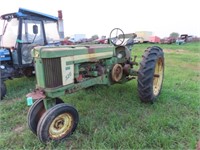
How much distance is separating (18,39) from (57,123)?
10.2 ft

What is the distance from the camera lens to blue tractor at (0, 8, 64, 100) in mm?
4822

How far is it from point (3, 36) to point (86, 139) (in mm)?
3950

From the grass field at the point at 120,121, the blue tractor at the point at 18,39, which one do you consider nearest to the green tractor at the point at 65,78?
the grass field at the point at 120,121

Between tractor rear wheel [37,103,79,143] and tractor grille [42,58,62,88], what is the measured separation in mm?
301

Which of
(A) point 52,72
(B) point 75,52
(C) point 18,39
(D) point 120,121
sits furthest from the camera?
(C) point 18,39

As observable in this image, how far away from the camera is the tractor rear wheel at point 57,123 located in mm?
2375

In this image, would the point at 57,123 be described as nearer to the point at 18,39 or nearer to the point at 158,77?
the point at 158,77

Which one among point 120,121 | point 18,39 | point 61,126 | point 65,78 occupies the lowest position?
point 120,121

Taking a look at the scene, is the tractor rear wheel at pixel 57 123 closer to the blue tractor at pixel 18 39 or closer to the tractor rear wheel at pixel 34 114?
the tractor rear wheel at pixel 34 114

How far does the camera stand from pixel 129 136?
2564 mm

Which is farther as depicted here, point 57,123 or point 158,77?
point 158,77

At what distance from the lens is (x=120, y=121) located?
2980 mm

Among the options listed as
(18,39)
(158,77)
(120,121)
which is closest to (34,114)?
(120,121)

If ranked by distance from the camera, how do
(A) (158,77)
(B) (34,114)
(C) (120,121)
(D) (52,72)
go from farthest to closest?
1. (A) (158,77)
2. (C) (120,121)
3. (B) (34,114)
4. (D) (52,72)
